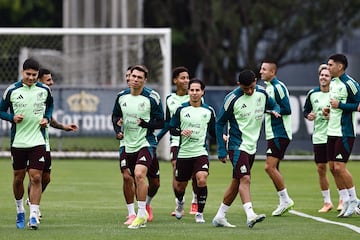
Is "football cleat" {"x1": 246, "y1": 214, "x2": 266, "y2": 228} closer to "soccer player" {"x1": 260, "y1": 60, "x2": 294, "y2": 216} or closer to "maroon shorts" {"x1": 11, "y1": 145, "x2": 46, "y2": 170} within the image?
"soccer player" {"x1": 260, "y1": 60, "x2": 294, "y2": 216}

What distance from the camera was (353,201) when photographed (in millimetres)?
16891

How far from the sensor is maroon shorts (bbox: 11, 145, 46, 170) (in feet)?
49.8

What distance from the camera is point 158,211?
18031mm

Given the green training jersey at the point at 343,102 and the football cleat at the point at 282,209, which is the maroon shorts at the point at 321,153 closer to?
the green training jersey at the point at 343,102

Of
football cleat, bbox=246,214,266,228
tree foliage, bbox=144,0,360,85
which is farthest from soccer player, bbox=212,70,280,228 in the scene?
tree foliage, bbox=144,0,360,85

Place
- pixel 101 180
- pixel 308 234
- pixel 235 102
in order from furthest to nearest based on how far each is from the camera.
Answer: pixel 101 180, pixel 235 102, pixel 308 234

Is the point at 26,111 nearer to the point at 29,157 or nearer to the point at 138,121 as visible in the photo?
the point at 29,157

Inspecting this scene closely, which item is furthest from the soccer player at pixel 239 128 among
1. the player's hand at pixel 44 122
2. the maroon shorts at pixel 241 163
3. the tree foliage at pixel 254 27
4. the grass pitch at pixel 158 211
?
→ the tree foliage at pixel 254 27

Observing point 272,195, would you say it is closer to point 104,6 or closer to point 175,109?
point 175,109

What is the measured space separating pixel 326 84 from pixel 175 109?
2710 mm

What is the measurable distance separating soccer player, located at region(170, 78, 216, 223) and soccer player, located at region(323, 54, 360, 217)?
194cm

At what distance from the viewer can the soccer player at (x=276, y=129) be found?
17.6 meters

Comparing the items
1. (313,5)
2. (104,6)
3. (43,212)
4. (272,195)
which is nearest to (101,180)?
(272,195)

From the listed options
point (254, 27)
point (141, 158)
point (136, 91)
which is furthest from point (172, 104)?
point (254, 27)
